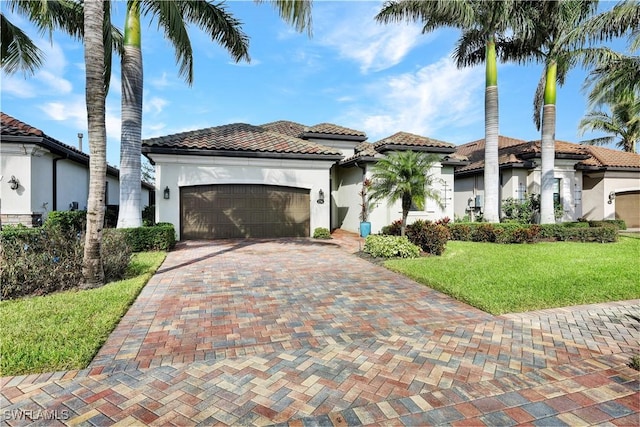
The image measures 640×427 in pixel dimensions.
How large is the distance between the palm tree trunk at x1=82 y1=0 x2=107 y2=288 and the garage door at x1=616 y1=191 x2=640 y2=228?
27.8 metres

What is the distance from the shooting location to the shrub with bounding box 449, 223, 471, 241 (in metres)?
14.1

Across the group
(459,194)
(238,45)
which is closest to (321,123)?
(238,45)

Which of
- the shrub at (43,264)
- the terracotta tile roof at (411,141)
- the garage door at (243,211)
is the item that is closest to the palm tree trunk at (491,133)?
the terracotta tile roof at (411,141)

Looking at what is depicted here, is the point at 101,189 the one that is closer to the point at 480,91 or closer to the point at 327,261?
the point at 327,261

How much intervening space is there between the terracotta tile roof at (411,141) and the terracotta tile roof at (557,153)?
3760mm

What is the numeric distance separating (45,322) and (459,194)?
21.4 meters

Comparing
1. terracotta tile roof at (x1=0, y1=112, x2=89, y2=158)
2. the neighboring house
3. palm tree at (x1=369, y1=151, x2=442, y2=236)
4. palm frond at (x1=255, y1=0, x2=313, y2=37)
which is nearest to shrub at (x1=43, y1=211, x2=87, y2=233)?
the neighboring house

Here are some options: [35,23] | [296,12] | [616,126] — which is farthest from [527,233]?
[616,126]

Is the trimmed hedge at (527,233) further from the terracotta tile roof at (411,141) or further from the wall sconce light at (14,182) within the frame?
the wall sconce light at (14,182)

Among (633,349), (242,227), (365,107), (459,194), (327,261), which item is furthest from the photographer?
(459,194)

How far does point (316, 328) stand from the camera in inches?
179

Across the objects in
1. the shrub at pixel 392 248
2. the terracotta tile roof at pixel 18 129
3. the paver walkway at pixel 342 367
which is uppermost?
the terracotta tile roof at pixel 18 129

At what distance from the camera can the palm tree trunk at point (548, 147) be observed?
50.7 feet

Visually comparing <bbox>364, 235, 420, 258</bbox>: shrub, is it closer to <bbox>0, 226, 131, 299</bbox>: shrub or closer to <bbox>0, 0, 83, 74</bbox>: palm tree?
<bbox>0, 226, 131, 299</bbox>: shrub
